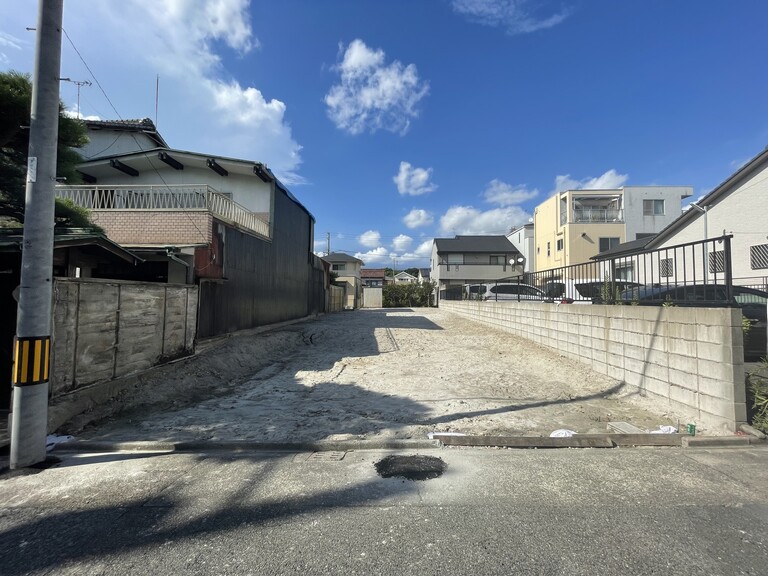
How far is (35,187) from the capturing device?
13.5ft

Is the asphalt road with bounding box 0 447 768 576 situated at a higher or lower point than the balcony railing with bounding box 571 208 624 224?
lower

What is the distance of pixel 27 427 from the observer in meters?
3.96

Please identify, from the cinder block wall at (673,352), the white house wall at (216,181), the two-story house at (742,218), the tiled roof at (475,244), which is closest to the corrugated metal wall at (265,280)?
the white house wall at (216,181)

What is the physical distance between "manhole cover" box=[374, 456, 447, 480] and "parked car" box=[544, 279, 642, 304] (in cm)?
515

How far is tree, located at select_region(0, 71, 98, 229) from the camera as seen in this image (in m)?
6.57

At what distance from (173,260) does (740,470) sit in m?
9.88

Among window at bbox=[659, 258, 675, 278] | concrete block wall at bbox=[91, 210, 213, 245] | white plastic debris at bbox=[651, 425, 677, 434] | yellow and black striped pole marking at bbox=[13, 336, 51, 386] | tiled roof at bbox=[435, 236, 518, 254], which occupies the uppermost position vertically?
tiled roof at bbox=[435, 236, 518, 254]

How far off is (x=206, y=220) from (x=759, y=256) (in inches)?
804

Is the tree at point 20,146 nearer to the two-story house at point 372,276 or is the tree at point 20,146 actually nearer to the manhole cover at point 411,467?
the manhole cover at point 411,467

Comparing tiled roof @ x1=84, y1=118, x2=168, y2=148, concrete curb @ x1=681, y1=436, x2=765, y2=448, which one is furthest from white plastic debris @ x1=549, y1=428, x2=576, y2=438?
tiled roof @ x1=84, y1=118, x2=168, y2=148

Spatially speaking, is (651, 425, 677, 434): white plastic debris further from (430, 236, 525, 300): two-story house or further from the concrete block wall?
(430, 236, 525, 300): two-story house

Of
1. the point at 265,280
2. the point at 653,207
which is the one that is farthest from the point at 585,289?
the point at 653,207

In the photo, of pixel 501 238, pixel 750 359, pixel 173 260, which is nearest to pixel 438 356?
pixel 750 359

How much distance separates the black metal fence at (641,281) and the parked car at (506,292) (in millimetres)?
64
